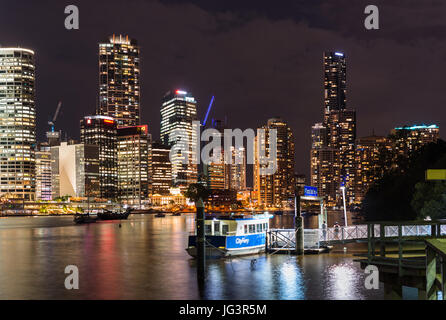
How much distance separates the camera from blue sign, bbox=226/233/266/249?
5169 centimetres

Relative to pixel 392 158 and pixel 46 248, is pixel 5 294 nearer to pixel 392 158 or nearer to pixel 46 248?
pixel 46 248

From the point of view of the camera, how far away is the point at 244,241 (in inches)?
2076

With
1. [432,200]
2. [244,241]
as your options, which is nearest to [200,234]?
[244,241]

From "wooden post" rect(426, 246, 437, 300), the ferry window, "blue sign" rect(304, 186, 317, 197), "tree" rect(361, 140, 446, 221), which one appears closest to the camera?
"wooden post" rect(426, 246, 437, 300)

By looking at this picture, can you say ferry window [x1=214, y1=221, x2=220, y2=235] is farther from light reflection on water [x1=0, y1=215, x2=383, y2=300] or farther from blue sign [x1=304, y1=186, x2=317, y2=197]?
blue sign [x1=304, y1=186, x2=317, y2=197]

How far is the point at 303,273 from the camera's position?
4222 centimetres

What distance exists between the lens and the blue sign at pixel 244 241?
51.7m

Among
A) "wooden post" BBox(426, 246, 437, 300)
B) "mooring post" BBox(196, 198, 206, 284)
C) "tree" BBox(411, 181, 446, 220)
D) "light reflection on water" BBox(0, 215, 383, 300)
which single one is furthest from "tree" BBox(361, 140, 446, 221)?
"wooden post" BBox(426, 246, 437, 300)

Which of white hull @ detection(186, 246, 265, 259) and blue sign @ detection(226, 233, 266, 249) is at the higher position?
blue sign @ detection(226, 233, 266, 249)

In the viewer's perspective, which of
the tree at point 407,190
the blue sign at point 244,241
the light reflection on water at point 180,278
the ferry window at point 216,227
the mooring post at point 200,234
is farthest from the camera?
the tree at point 407,190

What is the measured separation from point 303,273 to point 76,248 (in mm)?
43620

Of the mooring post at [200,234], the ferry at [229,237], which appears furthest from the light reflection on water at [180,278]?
the mooring post at [200,234]

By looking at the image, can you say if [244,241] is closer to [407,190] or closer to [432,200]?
[432,200]

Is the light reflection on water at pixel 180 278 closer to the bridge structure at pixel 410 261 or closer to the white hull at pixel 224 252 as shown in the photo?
the white hull at pixel 224 252
